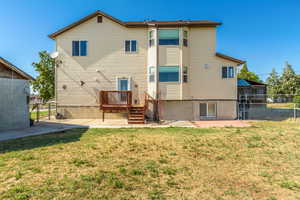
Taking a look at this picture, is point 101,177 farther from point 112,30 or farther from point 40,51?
point 40,51

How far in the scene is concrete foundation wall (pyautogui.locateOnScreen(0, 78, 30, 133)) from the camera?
29.1 ft

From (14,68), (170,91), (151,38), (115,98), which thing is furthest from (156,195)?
(151,38)

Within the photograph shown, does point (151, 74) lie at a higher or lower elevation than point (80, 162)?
higher

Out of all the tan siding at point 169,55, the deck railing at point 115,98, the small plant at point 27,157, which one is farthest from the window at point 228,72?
the small plant at point 27,157

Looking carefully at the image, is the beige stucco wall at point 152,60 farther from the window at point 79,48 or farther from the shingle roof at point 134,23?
the window at point 79,48

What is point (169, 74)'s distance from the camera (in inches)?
512

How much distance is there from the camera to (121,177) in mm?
3596

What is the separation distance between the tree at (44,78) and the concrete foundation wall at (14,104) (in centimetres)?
1316

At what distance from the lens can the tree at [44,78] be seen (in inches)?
840

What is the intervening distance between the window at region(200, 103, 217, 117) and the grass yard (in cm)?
745

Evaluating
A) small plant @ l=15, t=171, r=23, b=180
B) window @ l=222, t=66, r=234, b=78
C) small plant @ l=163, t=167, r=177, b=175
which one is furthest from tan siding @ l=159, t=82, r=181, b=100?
small plant @ l=15, t=171, r=23, b=180

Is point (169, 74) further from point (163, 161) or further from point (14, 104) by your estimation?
point (14, 104)

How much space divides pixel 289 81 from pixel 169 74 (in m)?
41.5

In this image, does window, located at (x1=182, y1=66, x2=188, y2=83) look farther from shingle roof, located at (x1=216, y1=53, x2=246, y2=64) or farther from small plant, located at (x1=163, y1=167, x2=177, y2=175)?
small plant, located at (x1=163, y1=167, x2=177, y2=175)
